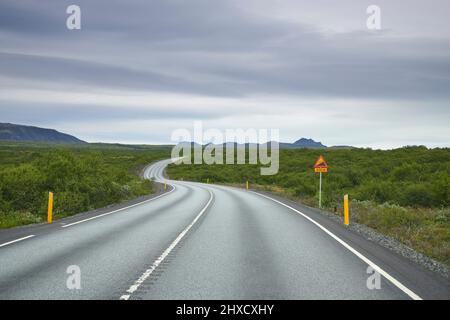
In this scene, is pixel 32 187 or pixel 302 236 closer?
pixel 302 236

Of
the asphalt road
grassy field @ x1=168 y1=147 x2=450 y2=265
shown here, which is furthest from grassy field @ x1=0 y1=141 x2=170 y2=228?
grassy field @ x1=168 y1=147 x2=450 y2=265

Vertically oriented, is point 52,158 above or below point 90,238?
above

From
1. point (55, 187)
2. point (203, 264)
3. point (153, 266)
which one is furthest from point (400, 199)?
point (153, 266)

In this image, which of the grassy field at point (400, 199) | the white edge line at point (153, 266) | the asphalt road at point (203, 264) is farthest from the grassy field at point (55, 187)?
the grassy field at point (400, 199)

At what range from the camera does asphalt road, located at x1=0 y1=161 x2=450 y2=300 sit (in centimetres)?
605

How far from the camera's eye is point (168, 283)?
21.2ft

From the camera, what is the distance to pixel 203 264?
25.7ft

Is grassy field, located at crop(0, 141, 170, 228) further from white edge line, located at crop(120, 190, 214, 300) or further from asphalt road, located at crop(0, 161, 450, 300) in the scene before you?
white edge line, located at crop(120, 190, 214, 300)

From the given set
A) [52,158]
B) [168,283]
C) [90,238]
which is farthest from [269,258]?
[52,158]

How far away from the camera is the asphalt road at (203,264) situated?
6.05m

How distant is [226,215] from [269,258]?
857 cm
